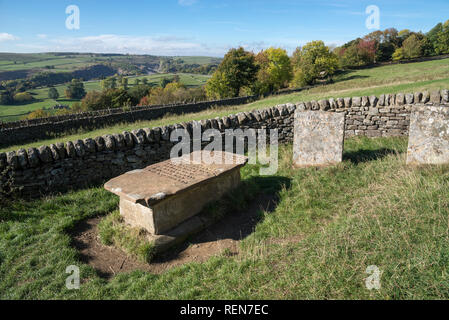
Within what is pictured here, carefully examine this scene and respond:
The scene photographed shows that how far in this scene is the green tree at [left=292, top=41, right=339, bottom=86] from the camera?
46.2 m

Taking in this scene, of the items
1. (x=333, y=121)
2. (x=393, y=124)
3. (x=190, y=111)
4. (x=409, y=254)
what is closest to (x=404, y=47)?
(x=190, y=111)

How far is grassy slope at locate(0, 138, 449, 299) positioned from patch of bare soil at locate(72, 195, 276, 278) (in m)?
0.21

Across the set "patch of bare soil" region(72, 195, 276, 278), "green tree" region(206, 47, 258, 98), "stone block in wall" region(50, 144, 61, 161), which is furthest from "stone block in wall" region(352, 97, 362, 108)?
"green tree" region(206, 47, 258, 98)

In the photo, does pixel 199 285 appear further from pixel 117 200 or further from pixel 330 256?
pixel 117 200

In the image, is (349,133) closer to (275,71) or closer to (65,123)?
(65,123)

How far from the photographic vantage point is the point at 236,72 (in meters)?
41.9

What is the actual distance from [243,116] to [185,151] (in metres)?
2.27

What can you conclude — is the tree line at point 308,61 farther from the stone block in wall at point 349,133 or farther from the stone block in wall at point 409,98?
the stone block in wall at point 409,98

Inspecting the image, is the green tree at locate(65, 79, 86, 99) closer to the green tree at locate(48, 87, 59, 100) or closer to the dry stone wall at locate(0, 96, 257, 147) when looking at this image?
the green tree at locate(48, 87, 59, 100)

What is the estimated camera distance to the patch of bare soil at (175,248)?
13.5 ft

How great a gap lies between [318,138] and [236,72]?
37.4 metres

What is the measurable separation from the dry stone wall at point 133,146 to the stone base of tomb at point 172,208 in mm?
2142
